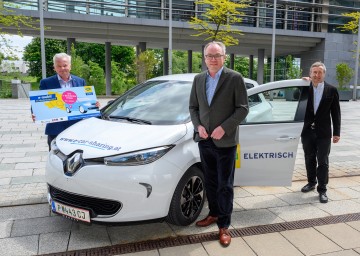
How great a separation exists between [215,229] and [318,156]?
1.85 m

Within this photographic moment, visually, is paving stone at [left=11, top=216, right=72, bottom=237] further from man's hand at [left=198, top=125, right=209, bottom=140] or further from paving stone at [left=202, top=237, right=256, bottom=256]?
man's hand at [left=198, top=125, right=209, bottom=140]

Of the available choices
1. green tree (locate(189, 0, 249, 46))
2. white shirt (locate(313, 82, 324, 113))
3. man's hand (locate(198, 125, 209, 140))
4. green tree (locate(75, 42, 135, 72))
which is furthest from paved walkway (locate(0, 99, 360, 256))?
green tree (locate(75, 42, 135, 72))

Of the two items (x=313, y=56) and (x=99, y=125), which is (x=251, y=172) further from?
(x=313, y=56)

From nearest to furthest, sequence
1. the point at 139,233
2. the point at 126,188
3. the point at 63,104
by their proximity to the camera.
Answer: the point at 126,188
the point at 139,233
the point at 63,104

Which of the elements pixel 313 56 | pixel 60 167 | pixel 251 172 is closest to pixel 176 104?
pixel 251 172

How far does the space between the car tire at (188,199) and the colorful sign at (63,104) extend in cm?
150

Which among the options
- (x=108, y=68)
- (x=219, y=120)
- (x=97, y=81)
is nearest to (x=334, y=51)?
(x=108, y=68)

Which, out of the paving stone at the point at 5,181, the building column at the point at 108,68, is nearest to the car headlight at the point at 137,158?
the paving stone at the point at 5,181

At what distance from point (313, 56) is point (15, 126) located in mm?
30272

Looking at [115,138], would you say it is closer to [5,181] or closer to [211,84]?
[211,84]

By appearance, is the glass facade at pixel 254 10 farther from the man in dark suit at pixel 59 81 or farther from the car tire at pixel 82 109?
the car tire at pixel 82 109

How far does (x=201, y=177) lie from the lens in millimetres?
3660

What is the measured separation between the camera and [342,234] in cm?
359

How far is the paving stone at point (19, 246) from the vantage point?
3.13 meters
